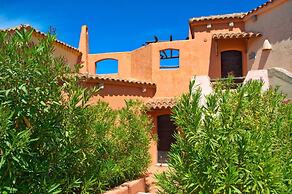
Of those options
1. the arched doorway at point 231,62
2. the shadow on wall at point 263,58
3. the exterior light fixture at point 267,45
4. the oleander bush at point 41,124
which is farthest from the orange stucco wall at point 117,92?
the exterior light fixture at point 267,45

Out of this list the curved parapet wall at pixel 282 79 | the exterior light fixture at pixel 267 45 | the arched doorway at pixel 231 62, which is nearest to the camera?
the curved parapet wall at pixel 282 79

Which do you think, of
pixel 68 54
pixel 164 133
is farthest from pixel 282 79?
pixel 68 54

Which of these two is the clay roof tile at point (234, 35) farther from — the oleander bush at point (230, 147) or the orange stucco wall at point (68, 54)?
the oleander bush at point (230, 147)

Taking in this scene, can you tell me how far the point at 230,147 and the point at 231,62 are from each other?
1281cm

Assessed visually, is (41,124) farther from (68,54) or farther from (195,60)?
(195,60)

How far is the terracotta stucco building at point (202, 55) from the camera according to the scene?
1412cm

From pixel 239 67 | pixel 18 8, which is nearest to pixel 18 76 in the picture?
pixel 18 8

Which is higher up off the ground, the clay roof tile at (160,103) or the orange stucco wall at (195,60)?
the orange stucco wall at (195,60)

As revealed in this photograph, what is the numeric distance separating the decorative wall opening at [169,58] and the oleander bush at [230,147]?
11.6 meters

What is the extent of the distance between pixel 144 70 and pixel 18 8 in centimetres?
740

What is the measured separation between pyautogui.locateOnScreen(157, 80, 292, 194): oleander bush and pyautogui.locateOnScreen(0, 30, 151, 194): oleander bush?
172 cm

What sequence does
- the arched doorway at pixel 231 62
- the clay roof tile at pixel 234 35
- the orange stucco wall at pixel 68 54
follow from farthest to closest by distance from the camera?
the arched doorway at pixel 231 62, the clay roof tile at pixel 234 35, the orange stucco wall at pixel 68 54

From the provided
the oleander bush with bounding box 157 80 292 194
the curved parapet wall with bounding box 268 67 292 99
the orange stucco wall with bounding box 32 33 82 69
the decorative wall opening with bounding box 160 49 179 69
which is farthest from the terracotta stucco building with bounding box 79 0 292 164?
the oleander bush with bounding box 157 80 292 194

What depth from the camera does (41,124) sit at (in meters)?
4.87
